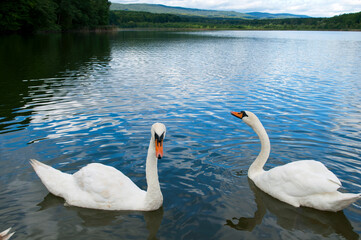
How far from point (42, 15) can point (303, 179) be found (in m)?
80.9

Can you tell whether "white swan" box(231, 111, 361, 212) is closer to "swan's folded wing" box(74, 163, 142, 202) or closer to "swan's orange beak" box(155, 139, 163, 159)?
"swan's orange beak" box(155, 139, 163, 159)

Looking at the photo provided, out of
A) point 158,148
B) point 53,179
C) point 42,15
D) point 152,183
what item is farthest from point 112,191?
point 42,15

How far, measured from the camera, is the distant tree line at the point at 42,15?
213ft

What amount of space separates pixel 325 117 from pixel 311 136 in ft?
8.76

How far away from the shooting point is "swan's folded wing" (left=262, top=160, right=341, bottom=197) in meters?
5.35

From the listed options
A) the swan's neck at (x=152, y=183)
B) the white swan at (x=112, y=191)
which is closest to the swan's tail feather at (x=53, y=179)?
the white swan at (x=112, y=191)

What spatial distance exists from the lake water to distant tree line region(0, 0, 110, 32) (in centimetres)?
5563

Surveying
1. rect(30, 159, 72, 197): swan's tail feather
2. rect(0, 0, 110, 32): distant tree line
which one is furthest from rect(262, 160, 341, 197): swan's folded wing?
rect(0, 0, 110, 32): distant tree line

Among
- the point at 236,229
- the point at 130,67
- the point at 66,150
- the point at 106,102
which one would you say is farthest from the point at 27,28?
the point at 236,229

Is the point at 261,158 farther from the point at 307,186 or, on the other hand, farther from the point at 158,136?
the point at 158,136

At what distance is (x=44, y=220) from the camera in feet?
17.5

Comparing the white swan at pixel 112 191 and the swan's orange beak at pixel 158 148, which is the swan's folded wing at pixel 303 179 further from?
the swan's orange beak at pixel 158 148

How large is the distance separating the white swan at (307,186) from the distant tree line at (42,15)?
2799 inches

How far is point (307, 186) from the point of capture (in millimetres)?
5543
